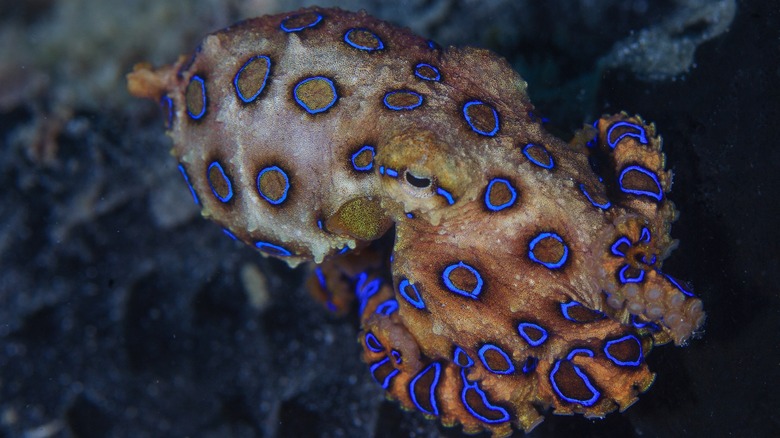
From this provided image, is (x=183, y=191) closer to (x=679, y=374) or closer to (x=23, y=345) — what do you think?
(x=23, y=345)

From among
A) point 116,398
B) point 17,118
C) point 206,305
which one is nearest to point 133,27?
point 17,118

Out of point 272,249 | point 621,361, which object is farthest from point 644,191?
point 272,249

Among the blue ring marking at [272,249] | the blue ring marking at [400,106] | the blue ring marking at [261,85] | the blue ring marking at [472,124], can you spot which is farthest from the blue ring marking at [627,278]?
the blue ring marking at [261,85]

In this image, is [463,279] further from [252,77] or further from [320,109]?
[252,77]

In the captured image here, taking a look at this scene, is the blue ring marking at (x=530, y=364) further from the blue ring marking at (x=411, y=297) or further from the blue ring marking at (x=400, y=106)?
the blue ring marking at (x=400, y=106)

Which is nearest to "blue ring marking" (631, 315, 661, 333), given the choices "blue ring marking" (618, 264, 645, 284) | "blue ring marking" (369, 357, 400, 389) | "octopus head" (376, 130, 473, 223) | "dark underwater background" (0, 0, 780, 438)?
"blue ring marking" (618, 264, 645, 284)

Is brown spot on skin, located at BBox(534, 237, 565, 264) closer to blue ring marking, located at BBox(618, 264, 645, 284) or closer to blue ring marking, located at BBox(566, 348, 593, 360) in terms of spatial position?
blue ring marking, located at BBox(618, 264, 645, 284)
